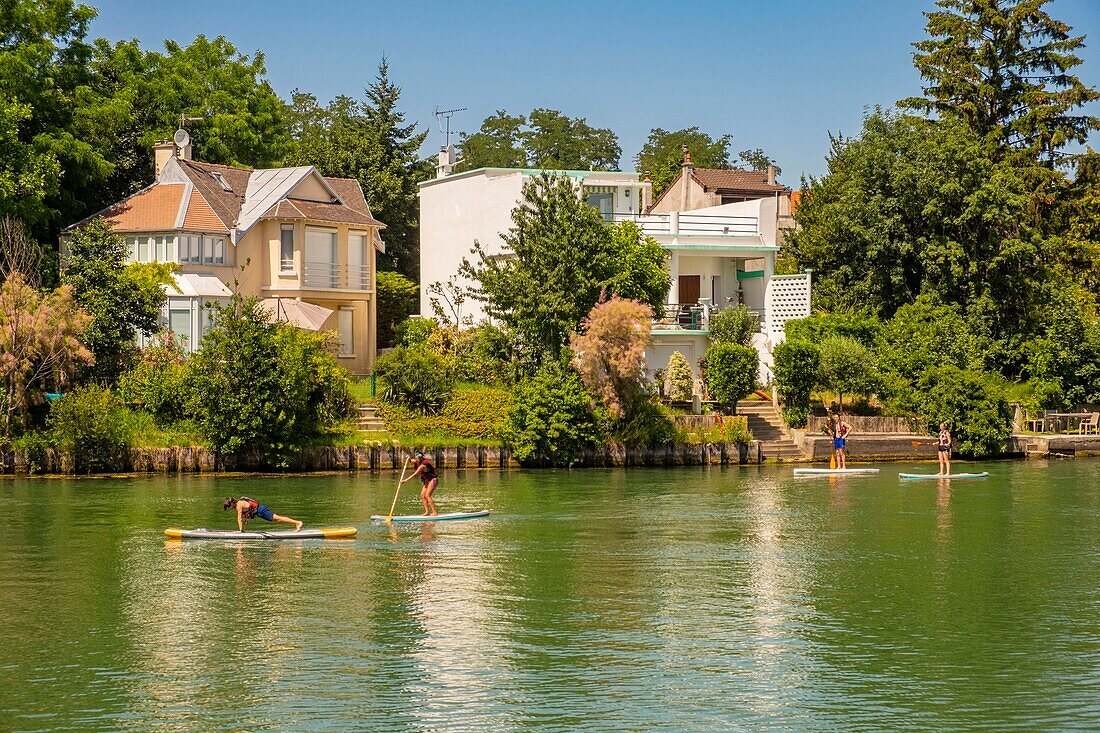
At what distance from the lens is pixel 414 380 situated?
5559 cm

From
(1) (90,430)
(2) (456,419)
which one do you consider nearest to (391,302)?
(2) (456,419)

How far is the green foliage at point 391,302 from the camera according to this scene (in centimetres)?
7388

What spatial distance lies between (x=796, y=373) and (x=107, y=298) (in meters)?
28.7

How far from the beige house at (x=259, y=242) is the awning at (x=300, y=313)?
0.06 metres

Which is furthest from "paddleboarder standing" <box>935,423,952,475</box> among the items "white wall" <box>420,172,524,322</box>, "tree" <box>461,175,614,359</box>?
"white wall" <box>420,172,524,322</box>

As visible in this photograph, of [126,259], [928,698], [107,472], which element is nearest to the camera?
[928,698]

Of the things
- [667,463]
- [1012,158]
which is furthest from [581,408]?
[1012,158]

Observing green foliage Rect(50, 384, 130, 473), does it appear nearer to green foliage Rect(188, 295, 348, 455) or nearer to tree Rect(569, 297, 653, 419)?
green foliage Rect(188, 295, 348, 455)

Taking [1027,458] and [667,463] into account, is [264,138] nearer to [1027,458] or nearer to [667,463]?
[667,463]

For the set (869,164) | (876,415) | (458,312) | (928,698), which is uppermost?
(869,164)

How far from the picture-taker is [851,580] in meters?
29.9

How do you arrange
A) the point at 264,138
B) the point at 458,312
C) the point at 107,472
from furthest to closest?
the point at 264,138
the point at 458,312
the point at 107,472

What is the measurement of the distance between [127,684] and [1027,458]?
49489mm

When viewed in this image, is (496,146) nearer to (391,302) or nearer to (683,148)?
(683,148)
